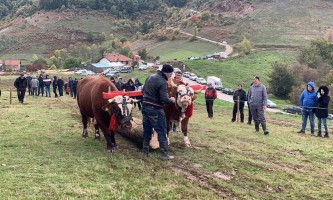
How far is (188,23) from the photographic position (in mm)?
124125

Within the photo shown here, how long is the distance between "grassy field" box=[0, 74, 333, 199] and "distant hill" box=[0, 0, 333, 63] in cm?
8288

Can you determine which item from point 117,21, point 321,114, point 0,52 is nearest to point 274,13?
point 117,21

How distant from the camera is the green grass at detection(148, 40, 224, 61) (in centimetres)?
9550

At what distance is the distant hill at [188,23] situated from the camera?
10539 cm

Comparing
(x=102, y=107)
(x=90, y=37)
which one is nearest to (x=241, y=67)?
(x=102, y=107)

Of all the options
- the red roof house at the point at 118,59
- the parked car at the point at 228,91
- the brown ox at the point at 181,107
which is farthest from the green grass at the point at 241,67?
the brown ox at the point at 181,107

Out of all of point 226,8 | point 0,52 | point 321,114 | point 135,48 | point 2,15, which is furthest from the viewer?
point 2,15

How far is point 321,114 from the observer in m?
15.9

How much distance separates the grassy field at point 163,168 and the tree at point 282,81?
43460 mm

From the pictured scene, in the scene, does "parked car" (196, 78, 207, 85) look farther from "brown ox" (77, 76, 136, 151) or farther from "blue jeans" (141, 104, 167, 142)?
"blue jeans" (141, 104, 167, 142)

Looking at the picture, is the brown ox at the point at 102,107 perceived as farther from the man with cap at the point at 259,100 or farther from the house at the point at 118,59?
the house at the point at 118,59

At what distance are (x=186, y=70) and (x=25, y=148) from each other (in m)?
60.5

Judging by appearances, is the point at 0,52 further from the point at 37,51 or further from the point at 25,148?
the point at 25,148

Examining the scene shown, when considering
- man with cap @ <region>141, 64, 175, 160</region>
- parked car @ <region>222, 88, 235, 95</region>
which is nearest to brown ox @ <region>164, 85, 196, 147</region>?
man with cap @ <region>141, 64, 175, 160</region>
